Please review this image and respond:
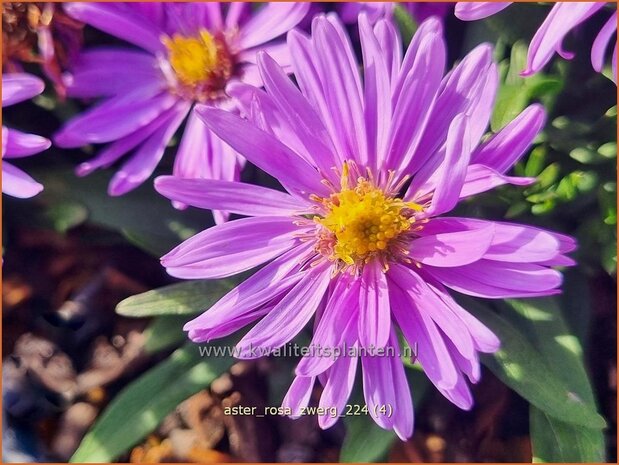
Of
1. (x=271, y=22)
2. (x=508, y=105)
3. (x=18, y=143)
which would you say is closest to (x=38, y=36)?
(x=18, y=143)

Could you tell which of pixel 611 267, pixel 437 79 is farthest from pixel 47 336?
pixel 611 267

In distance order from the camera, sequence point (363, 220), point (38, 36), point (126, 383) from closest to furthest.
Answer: point (363, 220), point (38, 36), point (126, 383)

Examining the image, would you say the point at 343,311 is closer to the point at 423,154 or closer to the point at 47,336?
the point at 423,154

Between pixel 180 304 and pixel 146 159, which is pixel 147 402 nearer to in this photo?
pixel 180 304

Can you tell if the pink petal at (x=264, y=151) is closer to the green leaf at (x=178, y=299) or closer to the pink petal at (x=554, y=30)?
the green leaf at (x=178, y=299)

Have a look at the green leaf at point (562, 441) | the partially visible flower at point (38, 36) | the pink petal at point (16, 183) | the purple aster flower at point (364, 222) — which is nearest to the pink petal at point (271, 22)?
the purple aster flower at point (364, 222)

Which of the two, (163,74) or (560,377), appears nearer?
(560,377)

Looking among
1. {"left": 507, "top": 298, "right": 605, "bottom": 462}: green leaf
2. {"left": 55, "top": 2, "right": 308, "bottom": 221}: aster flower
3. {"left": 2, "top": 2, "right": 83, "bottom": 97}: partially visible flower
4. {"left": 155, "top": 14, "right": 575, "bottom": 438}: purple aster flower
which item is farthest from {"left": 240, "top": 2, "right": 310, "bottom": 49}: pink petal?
{"left": 507, "top": 298, "right": 605, "bottom": 462}: green leaf
